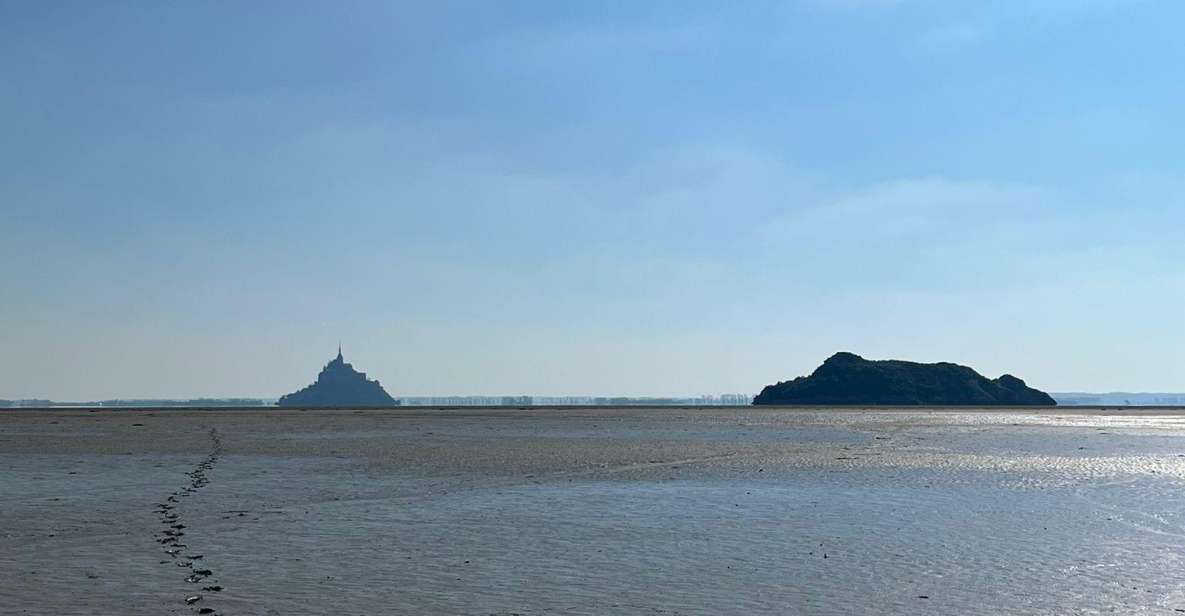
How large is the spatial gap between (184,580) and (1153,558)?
15398mm

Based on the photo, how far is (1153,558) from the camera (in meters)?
16.4

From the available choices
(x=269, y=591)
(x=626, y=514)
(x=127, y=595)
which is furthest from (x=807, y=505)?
(x=127, y=595)

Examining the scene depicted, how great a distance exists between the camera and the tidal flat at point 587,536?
43.3ft

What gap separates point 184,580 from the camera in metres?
14.0

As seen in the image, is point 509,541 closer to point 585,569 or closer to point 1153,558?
point 585,569

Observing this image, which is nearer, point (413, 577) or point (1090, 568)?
point (413, 577)

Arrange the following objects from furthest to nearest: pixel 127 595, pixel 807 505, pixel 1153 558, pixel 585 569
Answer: pixel 807 505 → pixel 1153 558 → pixel 585 569 → pixel 127 595

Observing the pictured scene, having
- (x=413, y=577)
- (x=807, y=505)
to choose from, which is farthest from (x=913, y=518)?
(x=413, y=577)

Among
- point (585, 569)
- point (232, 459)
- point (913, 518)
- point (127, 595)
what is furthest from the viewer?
point (232, 459)

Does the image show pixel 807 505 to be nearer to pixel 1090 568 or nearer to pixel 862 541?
pixel 862 541

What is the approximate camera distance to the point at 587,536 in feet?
61.3

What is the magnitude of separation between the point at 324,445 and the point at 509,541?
105 ft

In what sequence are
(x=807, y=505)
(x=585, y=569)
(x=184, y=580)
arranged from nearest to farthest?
(x=184, y=580)
(x=585, y=569)
(x=807, y=505)

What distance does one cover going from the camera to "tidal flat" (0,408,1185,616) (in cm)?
1319
